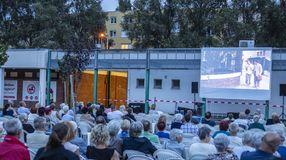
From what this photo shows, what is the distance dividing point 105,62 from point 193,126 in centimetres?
1934

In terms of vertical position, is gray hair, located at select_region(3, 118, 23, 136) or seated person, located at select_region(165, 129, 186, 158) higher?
gray hair, located at select_region(3, 118, 23, 136)

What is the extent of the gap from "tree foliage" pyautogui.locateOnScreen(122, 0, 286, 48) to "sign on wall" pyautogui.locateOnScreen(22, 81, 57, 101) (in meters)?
10.3

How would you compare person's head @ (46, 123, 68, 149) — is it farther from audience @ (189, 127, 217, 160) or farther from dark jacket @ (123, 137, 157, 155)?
dark jacket @ (123, 137, 157, 155)

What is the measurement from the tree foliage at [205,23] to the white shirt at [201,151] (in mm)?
30859

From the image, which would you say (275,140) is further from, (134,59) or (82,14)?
(82,14)

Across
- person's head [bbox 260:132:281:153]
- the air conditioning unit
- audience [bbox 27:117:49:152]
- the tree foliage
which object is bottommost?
audience [bbox 27:117:49:152]

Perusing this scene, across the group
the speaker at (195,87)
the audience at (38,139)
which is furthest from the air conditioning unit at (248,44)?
the audience at (38,139)

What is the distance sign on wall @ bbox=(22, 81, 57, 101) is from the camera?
112 feet

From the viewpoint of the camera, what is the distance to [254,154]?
5391mm

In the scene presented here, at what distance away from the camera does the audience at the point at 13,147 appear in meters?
5.23

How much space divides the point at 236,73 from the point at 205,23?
51.6 feet

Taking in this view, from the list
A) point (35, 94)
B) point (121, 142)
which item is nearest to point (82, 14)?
point (35, 94)

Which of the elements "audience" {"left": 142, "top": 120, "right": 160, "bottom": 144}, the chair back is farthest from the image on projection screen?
the chair back

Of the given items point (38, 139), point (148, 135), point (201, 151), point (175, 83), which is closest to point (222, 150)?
point (201, 151)
